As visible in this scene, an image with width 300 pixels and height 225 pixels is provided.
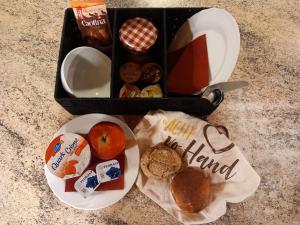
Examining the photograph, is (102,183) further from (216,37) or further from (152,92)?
(216,37)

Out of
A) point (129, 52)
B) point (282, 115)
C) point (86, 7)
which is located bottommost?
point (282, 115)

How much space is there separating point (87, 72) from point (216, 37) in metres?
0.30

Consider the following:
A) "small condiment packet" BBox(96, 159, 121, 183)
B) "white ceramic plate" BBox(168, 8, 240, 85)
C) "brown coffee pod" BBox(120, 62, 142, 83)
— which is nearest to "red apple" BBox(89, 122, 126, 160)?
"small condiment packet" BBox(96, 159, 121, 183)

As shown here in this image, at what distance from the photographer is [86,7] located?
0.66 metres

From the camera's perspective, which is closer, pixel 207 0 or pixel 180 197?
pixel 180 197

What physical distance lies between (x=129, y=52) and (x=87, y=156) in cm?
25

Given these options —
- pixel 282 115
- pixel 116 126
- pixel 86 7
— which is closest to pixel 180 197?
pixel 116 126

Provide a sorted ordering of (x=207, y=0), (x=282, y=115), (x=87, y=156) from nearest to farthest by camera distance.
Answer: (x=87, y=156), (x=282, y=115), (x=207, y=0)

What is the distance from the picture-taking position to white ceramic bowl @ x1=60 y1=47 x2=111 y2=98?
2.28 feet

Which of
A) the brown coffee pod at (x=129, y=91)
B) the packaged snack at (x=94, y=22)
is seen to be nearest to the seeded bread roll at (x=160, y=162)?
the brown coffee pod at (x=129, y=91)

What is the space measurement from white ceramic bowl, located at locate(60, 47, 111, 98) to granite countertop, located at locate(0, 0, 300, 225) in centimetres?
8

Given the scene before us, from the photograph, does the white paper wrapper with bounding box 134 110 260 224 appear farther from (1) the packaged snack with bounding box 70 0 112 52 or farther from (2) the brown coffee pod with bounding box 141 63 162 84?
(1) the packaged snack with bounding box 70 0 112 52

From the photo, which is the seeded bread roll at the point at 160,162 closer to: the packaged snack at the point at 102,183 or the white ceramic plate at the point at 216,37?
the packaged snack at the point at 102,183

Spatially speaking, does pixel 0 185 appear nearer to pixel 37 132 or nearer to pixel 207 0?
pixel 37 132
